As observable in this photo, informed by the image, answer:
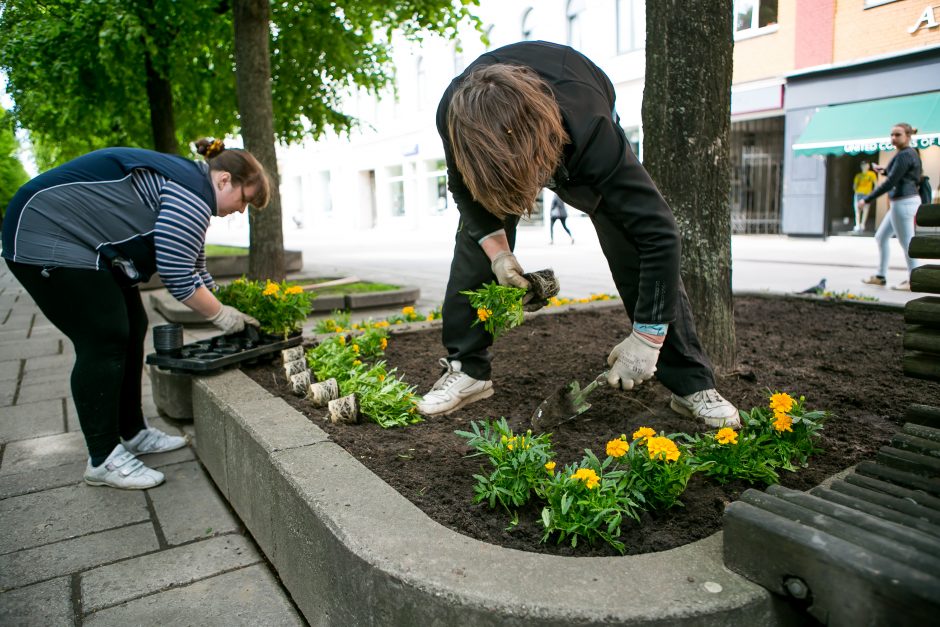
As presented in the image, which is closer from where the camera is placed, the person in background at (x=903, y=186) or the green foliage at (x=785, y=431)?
the green foliage at (x=785, y=431)

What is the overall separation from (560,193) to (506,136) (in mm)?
571

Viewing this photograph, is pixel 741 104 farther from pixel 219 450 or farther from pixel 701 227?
pixel 219 450

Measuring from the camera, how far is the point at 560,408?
2672 millimetres

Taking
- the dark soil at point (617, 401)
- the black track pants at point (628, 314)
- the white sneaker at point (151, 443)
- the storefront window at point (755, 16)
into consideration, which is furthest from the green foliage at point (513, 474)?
the storefront window at point (755, 16)

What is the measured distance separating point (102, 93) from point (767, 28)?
49.1ft

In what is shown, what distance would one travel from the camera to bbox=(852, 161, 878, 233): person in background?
16.0m

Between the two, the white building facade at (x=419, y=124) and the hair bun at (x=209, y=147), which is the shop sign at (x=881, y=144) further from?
the hair bun at (x=209, y=147)

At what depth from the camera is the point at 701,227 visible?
330 cm

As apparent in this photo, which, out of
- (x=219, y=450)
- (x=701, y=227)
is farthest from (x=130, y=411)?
(x=701, y=227)

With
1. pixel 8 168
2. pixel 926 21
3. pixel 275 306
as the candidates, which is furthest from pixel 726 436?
pixel 8 168

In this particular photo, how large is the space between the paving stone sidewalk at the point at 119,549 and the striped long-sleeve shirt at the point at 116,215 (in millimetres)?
886

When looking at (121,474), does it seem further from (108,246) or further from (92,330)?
(108,246)

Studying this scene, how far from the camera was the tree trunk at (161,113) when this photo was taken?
10.0 metres

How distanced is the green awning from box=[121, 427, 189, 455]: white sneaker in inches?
613
